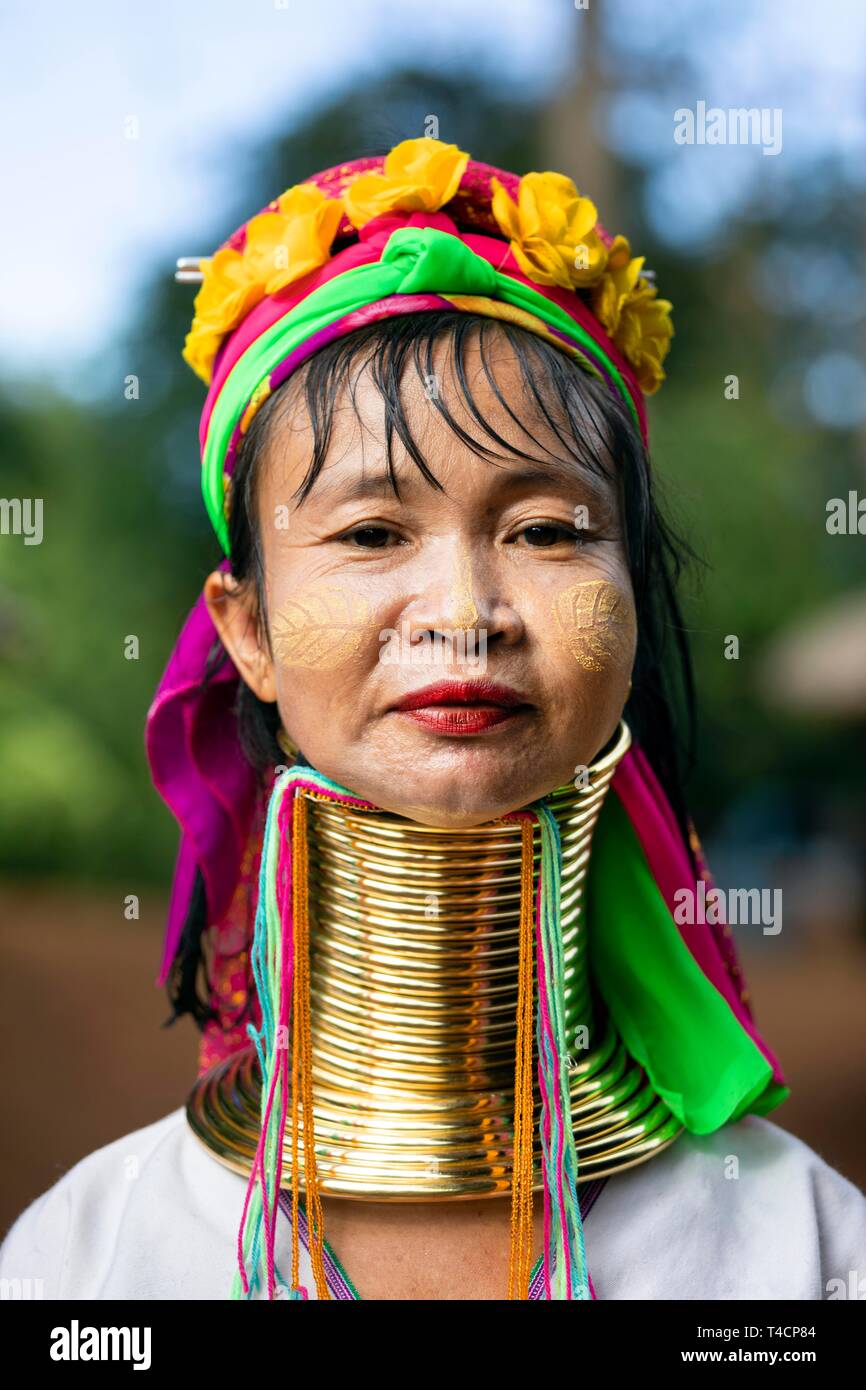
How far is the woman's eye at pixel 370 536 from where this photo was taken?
5.38 feet

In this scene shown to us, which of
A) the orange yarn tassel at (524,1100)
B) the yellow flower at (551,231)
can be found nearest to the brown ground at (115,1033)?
the orange yarn tassel at (524,1100)

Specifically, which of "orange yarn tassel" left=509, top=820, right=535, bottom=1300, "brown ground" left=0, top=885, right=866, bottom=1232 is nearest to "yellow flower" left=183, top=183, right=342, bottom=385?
"orange yarn tassel" left=509, top=820, right=535, bottom=1300

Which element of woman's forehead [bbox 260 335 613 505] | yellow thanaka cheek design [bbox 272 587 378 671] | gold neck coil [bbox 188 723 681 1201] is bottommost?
gold neck coil [bbox 188 723 681 1201]

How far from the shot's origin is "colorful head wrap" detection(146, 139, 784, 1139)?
1.69 metres

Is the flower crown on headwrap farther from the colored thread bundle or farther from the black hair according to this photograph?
the colored thread bundle

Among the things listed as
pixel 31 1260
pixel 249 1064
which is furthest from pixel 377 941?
pixel 31 1260

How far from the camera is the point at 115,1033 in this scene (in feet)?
24.3

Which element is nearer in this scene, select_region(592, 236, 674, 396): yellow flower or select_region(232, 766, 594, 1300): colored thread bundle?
select_region(232, 766, 594, 1300): colored thread bundle

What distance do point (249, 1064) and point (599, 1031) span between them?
0.46m

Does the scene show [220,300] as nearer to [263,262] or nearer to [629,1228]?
[263,262]

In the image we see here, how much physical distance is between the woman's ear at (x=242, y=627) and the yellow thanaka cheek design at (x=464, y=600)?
0.36m

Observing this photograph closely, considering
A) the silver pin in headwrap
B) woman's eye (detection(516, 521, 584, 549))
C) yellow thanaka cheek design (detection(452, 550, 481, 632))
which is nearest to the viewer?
yellow thanaka cheek design (detection(452, 550, 481, 632))

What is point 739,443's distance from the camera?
834 centimetres

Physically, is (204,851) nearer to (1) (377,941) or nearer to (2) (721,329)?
(1) (377,941)
